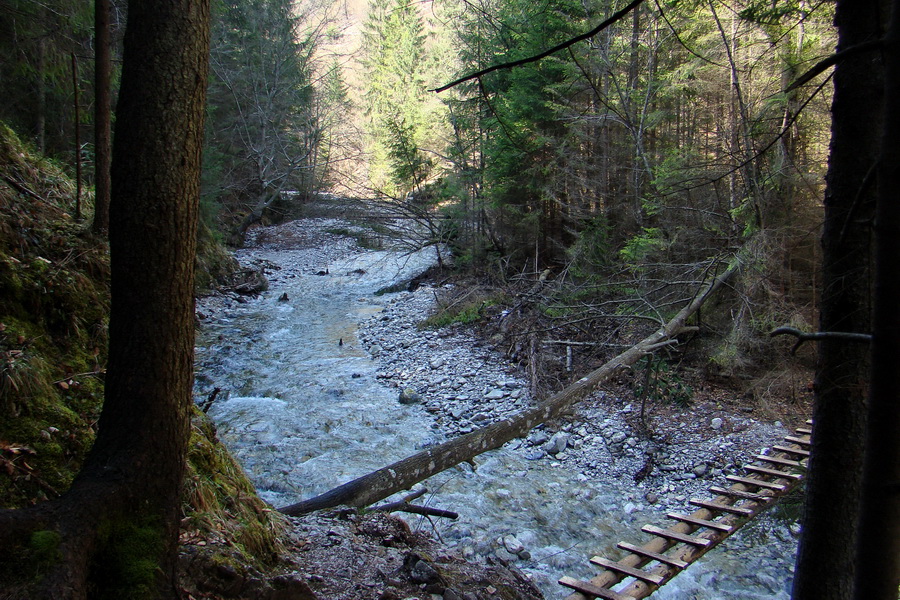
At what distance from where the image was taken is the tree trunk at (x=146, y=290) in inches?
85.4

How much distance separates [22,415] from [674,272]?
822 cm

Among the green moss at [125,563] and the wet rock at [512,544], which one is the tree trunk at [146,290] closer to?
the green moss at [125,563]

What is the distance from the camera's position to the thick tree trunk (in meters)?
2.50

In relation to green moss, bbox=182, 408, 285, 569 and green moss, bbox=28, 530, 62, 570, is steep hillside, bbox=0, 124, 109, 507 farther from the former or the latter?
green moss, bbox=28, 530, 62, 570

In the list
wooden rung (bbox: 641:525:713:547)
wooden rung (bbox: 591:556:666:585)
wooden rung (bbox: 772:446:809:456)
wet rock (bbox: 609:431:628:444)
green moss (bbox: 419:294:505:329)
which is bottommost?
wooden rung (bbox: 591:556:666:585)

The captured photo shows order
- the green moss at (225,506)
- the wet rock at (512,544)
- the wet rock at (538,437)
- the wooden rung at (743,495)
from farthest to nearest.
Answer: the wet rock at (538,437) < the wooden rung at (743,495) < the wet rock at (512,544) < the green moss at (225,506)

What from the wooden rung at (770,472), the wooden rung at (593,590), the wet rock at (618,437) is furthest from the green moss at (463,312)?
the wooden rung at (593,590)

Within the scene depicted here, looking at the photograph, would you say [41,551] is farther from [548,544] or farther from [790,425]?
[790,425]

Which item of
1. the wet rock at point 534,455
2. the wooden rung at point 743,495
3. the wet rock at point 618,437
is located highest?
the wet rock at point 618,437

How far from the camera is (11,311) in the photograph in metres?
3.81

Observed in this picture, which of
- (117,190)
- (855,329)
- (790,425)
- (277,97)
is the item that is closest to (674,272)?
(790,425)

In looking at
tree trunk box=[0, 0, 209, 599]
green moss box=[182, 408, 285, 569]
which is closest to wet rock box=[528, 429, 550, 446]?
green moss box=[182, 408, 285, 569]

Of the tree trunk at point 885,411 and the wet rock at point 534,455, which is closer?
the tree trunk at point 885,411

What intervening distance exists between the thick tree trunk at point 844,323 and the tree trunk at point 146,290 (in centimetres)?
297
